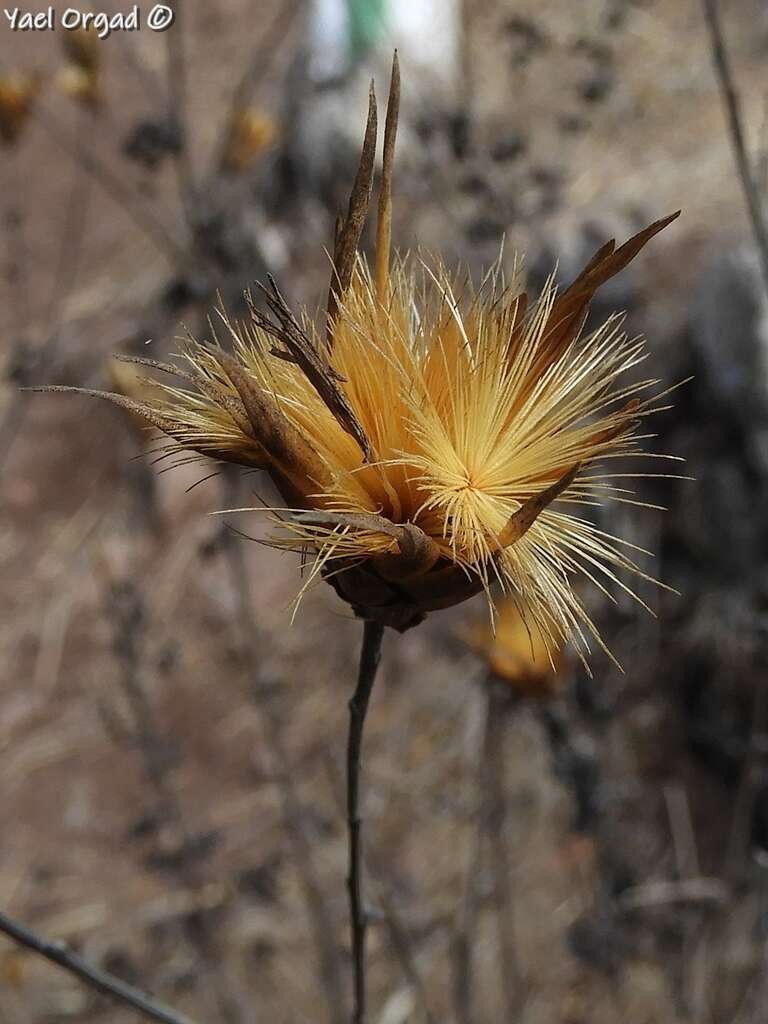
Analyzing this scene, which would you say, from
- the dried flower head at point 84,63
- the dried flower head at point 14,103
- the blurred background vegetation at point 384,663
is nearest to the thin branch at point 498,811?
the blurred background vegetation at point 384,663

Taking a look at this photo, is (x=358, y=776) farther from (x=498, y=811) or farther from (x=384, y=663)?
(x=384, y=663)

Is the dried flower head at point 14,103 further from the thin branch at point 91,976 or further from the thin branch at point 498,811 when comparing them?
the thin branch at point 91,976

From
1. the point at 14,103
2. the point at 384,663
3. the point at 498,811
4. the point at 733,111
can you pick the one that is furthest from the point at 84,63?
the point at 384,663

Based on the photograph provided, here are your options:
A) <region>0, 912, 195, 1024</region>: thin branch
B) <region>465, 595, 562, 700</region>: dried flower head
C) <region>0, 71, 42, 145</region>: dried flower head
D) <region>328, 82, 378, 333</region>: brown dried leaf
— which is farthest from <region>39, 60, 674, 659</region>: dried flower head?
<region>0, 71, 42, 145</region>: dried flower head

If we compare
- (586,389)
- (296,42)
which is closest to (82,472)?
(296,42)

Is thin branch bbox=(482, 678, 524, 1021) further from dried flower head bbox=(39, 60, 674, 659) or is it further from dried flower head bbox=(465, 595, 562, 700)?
dried flower head bbox=(39, 60, 674, 659)

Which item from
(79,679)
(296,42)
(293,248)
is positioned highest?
(296,42)

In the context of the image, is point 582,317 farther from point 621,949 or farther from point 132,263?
point 132,263
